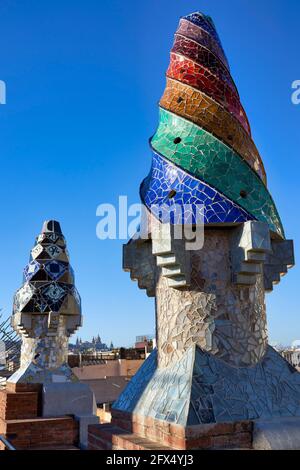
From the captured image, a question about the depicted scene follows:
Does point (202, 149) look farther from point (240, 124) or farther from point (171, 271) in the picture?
point (171, 271)

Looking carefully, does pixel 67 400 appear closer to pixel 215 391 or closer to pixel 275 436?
pixel 215 391

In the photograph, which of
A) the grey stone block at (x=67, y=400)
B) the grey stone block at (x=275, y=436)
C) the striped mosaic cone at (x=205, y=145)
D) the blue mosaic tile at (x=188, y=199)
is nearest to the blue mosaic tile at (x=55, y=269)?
the grey stone block at (x=67, y=400)

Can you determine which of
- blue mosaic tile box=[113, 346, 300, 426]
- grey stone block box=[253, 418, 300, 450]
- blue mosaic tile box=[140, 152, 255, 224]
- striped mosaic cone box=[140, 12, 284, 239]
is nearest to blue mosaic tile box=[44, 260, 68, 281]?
striped mosaic cone box=[140, 12, 284, 239]

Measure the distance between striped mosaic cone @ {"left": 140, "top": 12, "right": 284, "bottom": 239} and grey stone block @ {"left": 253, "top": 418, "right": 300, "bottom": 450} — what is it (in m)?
2.11

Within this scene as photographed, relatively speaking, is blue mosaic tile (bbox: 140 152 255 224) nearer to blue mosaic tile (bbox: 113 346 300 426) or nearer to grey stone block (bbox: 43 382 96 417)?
blue mosaic tile (bbox: 113 346 300 426)

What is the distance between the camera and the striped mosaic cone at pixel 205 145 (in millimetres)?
5246

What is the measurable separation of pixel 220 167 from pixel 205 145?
1.09 feet

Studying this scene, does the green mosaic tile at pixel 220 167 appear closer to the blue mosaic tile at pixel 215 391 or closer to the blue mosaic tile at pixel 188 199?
the blue mosaic tile at pixel 188 199

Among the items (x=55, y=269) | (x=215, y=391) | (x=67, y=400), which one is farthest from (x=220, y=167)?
(x=67, y=400)

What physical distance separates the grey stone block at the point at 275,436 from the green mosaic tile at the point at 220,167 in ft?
7.10

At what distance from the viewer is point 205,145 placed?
17.9ft

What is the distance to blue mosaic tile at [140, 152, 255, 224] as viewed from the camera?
5.13 meters
